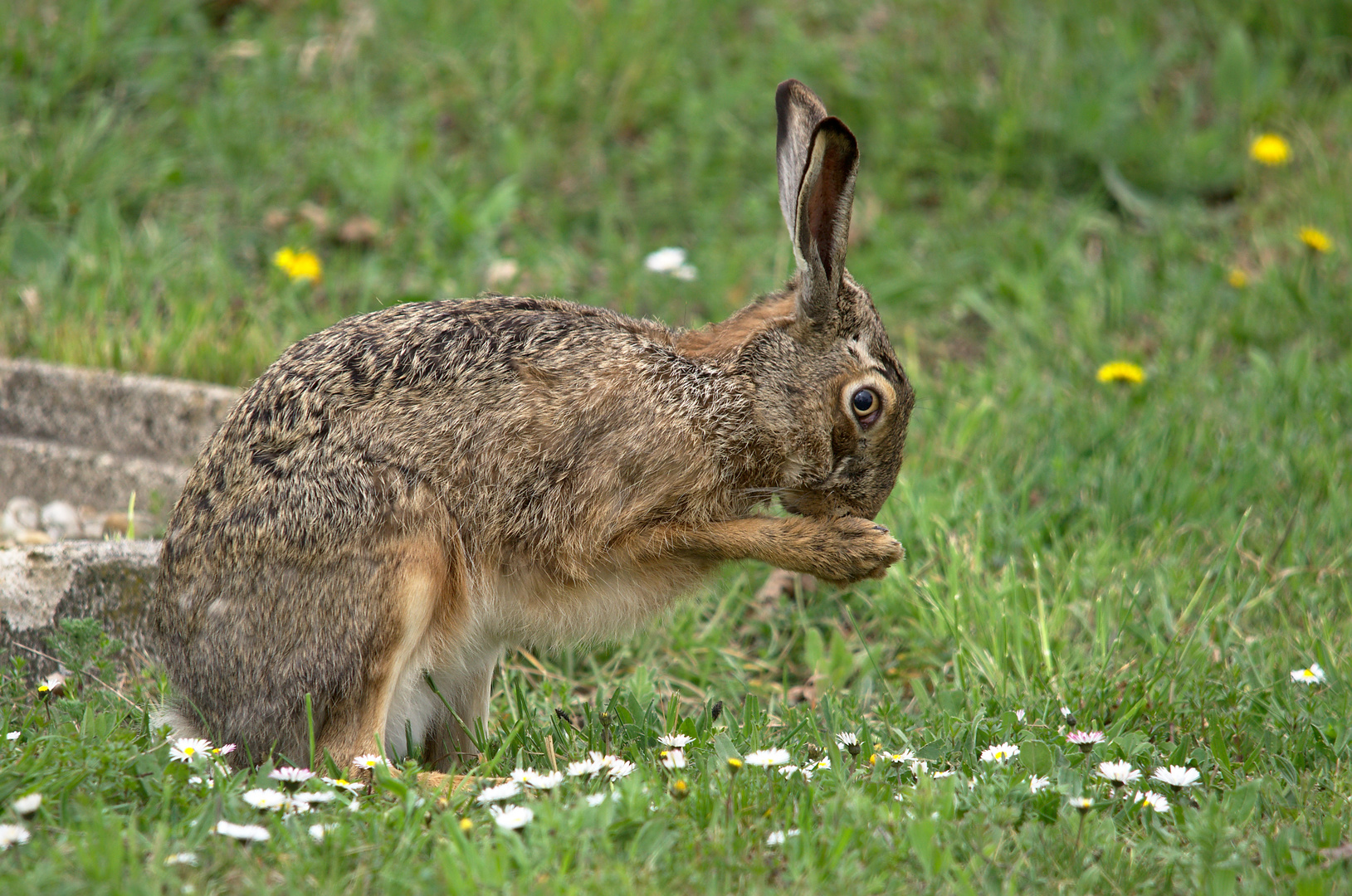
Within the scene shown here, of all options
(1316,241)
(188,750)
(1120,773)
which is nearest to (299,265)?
(188,750)

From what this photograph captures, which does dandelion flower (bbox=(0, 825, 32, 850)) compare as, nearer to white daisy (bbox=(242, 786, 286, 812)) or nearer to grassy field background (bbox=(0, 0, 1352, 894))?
grassy field background (bbox=(0, 0, 1352, 894))

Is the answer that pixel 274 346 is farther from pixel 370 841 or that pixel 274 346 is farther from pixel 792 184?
pixel 370 841

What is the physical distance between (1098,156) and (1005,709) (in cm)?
467

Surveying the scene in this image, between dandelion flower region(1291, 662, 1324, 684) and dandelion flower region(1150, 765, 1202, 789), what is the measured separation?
0.71 meters

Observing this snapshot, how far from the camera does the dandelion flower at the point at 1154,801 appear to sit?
303cm

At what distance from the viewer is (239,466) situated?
3547 mm

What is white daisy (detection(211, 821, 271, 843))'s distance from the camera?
2.64 metres

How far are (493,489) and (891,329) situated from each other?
3.50 metres

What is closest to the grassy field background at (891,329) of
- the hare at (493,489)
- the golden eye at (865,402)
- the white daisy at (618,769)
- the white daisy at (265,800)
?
the white daisy at (265,800)

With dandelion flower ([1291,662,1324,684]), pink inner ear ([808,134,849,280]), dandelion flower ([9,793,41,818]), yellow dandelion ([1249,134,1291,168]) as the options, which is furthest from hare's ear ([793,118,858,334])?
yellow dandelion ([1249,134,1291,168])

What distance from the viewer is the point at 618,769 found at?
3105 mm

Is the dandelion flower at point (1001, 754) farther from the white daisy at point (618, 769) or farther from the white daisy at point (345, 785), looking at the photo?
the white daisy at point (345, 785)

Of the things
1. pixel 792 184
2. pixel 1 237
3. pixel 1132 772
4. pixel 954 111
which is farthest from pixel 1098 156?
pixel 1 237

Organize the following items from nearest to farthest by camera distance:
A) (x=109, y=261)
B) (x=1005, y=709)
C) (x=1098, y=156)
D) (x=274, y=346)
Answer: (x=1005, y=709), (x=274, y=346), (x=109, y=261), (x=1098, y=156)
